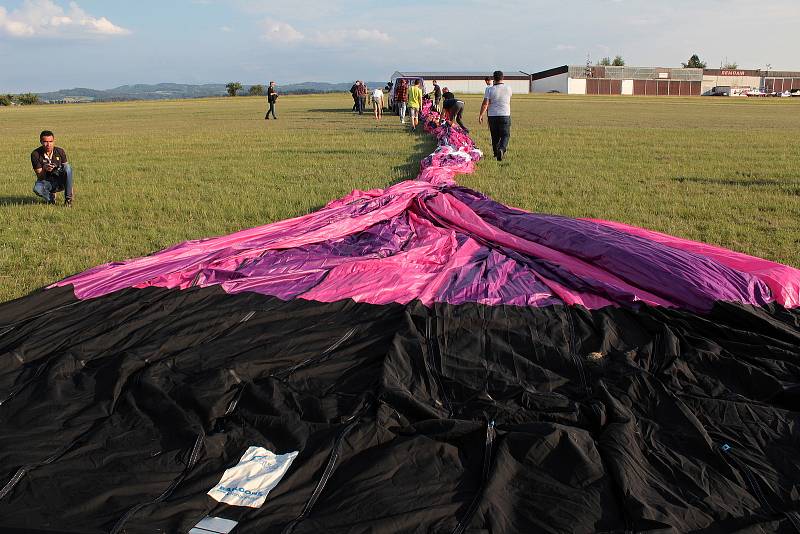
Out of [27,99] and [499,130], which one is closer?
[499,130]

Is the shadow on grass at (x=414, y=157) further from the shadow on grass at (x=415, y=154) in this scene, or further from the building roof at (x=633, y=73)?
the building roof at (x=633, y=73)

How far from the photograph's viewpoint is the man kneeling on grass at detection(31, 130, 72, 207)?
23.6 ft

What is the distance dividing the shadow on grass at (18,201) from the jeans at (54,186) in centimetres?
36

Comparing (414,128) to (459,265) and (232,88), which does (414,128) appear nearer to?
(459,265)

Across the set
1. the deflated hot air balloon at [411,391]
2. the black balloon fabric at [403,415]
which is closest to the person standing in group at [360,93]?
the deflated hot air balloon at [411,391]

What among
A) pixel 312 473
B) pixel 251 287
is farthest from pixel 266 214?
pixel 312 473

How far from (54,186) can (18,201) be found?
70cm

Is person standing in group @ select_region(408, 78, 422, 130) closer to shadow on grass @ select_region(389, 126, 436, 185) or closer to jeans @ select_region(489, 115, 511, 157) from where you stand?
shadow on grass @ select_region(389, 126, 436, 185)

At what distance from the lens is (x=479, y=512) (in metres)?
1.99

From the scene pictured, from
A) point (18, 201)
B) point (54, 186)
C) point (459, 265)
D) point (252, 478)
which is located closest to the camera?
point (252, 478)

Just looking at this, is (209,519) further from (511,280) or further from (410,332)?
(511,280)

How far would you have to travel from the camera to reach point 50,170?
7.25 meters

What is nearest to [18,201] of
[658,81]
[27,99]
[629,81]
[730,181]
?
[730,181]

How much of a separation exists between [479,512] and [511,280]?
7.11ft
